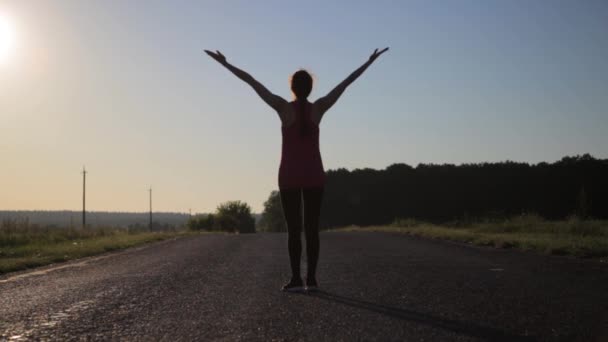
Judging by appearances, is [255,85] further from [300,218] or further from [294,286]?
[294,286]

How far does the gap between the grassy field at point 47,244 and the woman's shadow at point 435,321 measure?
7141 mm

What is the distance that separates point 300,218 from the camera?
21.0ft

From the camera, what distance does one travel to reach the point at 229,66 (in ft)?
22.0

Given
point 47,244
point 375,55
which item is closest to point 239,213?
point 47,244

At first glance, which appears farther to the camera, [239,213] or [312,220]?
[239,213]

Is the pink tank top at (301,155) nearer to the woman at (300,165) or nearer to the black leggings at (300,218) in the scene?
the woman at (300,165)

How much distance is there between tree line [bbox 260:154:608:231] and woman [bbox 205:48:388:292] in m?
54.4

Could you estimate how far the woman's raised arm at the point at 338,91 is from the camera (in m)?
6.46

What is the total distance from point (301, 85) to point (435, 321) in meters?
2.98

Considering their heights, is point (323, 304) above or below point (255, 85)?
below

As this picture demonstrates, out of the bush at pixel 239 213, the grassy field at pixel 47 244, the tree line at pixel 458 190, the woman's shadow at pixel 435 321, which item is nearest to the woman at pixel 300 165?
the woman's shadow at pixel 435 321

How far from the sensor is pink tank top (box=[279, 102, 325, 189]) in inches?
244

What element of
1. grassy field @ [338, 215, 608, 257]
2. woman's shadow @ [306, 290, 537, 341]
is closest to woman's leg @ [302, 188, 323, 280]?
woman's shadow @ [306, 290, 537, 341]

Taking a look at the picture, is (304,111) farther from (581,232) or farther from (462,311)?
(581,232)
